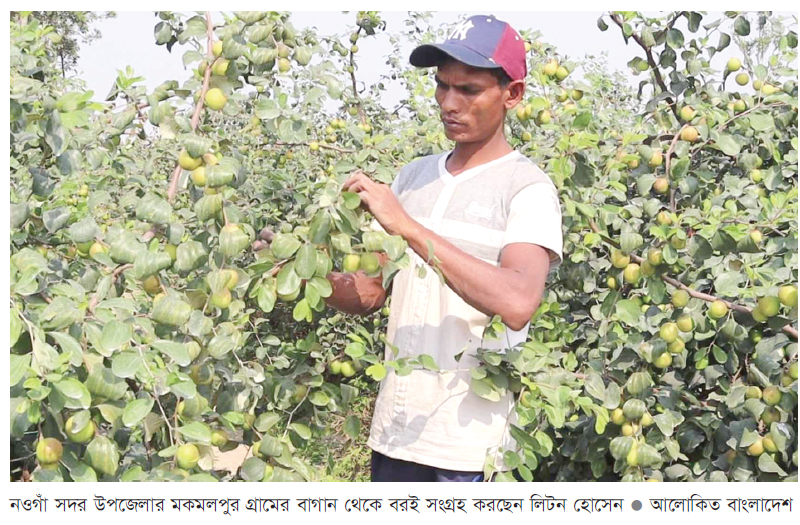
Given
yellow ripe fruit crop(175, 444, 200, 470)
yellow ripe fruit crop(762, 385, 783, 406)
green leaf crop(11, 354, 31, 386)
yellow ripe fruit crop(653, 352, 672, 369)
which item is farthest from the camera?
yellow ripe fruit crop(653, 352, 672, 369)

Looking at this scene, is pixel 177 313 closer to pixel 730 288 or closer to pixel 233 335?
pixel 233 335

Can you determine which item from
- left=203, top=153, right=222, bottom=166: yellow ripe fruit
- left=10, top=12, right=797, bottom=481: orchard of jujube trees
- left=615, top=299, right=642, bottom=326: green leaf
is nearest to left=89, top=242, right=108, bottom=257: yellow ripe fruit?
left=10, top=12, right=797, bottom=481: orchard of jujube trees

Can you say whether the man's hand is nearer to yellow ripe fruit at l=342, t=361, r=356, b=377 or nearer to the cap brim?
the cap brim

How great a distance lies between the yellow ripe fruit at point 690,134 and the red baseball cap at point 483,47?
0.60 meters

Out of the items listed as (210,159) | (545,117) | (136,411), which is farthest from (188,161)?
(545,117)

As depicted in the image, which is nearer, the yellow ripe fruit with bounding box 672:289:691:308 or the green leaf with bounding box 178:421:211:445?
the green leaf with bounding box 178:421:211:445

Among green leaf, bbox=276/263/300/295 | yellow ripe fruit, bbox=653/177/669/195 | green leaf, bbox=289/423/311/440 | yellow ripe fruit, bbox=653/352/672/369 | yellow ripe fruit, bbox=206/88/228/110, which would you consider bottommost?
green leaf, bbox=289/423/311/440

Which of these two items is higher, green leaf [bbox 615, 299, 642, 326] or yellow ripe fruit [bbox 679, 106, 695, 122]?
yellow ripe fruit [bbox 679, 106, 695, 122]

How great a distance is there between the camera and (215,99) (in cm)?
154

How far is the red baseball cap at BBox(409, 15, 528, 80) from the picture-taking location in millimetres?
1667

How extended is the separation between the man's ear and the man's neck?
0.07m

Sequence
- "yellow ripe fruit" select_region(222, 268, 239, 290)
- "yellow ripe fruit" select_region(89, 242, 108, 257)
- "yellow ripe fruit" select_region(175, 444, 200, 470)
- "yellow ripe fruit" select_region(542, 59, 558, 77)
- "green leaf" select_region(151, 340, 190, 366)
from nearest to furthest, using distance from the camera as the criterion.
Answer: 1. "green leaf" select_region(151, 340, 190, 366)
2. "yellow ripe fruit" select_region(175, 444, 200, 470)
3. "yellow ripe fruit" select_region(222, 268, 239, 290)
4. "yellow ripe fruit" select_region(89, 242, 108, 257)
5. "yellow ripe fruit" select_region(542, 59, 558, 77)

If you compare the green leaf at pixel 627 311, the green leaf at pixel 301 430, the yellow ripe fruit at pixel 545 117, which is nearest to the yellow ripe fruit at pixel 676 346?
the green leaf at pixel 627 311
